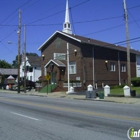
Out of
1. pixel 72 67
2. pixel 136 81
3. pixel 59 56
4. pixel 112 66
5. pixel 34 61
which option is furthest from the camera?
pixel 34 61

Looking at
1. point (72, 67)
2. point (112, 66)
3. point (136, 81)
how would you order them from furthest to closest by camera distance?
1. point (112, 66)
2. point (72, 67)
3. point (136, 81)

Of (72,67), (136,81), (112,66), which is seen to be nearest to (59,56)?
(72,67)

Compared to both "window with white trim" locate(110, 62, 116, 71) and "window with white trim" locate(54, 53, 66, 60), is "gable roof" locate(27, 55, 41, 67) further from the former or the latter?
"window with white trim" locate(110, 62, 116, 71)

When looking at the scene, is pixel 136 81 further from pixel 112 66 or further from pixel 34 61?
pixel 34 61

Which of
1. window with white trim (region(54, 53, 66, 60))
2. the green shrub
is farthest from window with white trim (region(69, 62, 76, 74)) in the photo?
the green shrub

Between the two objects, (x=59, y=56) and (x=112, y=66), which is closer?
(x=59, y=56)

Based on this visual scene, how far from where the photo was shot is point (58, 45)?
41031mm

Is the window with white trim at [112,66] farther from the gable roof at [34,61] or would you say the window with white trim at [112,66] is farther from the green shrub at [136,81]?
the gable roof at [34,61]

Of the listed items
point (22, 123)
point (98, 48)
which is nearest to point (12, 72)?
point (98, 48)

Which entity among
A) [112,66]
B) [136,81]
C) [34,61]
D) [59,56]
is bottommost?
[136,81]

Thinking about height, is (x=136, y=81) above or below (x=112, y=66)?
below

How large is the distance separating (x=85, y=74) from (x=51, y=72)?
6119 mm

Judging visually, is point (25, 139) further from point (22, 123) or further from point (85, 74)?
point (85, 74)

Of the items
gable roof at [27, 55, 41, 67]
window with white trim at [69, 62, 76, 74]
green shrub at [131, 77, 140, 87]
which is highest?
gable roof at [27, 55, 41, 67]
